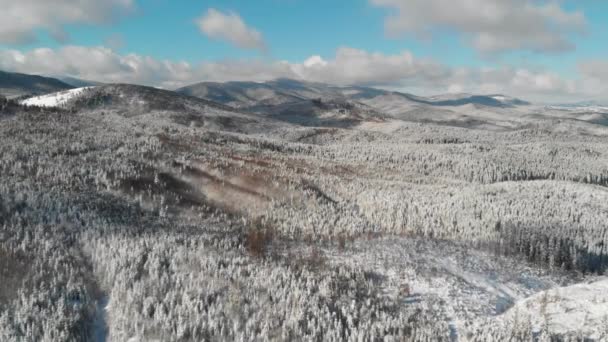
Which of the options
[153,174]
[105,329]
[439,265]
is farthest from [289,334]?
[153,174]

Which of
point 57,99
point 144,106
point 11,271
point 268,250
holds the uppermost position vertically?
point 57,99

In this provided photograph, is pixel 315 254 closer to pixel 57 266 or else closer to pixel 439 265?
pixel 439 265

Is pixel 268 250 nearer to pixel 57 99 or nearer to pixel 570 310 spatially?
pixel 570 310

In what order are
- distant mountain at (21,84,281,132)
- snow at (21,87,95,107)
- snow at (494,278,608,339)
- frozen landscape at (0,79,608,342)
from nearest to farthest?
frozen landscape at (0,79,608,342), snow at (494,278,608,339), distant mountain at (21,84,281,132), snow at (21,87,95,107)

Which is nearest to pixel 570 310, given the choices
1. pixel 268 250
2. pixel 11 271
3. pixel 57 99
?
pixel 268 250

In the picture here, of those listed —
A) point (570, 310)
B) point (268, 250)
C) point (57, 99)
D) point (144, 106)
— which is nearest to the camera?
point (570, 310)

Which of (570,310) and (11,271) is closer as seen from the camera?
(11,271)

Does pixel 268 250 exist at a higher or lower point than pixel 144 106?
lower

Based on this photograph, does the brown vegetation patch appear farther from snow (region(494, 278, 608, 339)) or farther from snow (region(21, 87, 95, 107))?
snow (region(21, 87, 95, 107))

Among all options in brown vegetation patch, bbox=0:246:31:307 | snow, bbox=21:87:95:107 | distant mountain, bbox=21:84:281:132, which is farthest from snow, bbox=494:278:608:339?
snow, bbox=21:87:95:107
